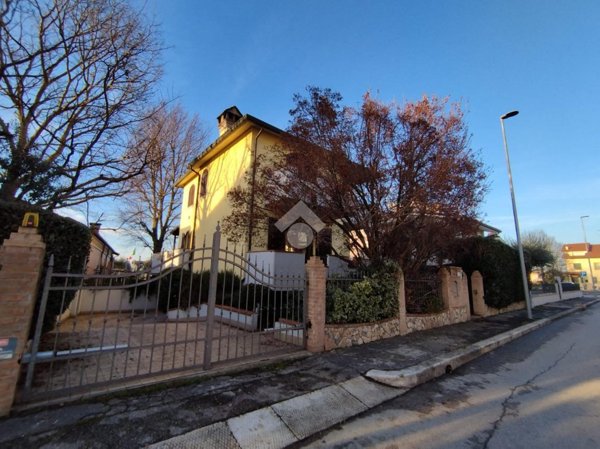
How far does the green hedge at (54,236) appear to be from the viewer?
485cm

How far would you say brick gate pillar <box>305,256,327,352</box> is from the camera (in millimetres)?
6434

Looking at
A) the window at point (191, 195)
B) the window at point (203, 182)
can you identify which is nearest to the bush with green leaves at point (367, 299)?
the window at point (203, 182)

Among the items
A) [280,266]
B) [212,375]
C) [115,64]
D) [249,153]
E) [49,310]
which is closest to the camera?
[212,375]

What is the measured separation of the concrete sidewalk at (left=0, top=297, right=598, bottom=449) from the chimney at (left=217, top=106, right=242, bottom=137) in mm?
14203

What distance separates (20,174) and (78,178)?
1561mm

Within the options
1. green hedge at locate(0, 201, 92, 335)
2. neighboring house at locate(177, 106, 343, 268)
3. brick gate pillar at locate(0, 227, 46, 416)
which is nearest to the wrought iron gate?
green hedge at locate(0, 201, 92, 335)

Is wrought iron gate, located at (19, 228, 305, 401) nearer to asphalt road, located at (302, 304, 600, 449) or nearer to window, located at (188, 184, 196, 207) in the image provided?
asphalt road, located at (302, 304, 600, 449)

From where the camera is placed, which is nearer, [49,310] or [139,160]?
[49,310]

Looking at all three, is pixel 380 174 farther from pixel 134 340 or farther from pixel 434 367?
pixel 134 340

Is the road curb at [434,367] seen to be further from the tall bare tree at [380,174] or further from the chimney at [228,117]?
the chimney at [228,117]

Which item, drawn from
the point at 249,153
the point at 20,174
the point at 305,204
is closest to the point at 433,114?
the point at 305,204

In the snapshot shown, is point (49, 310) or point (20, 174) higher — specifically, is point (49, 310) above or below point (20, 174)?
below

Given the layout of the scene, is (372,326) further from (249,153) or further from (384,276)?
(249,153)

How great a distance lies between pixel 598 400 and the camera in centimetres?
436
